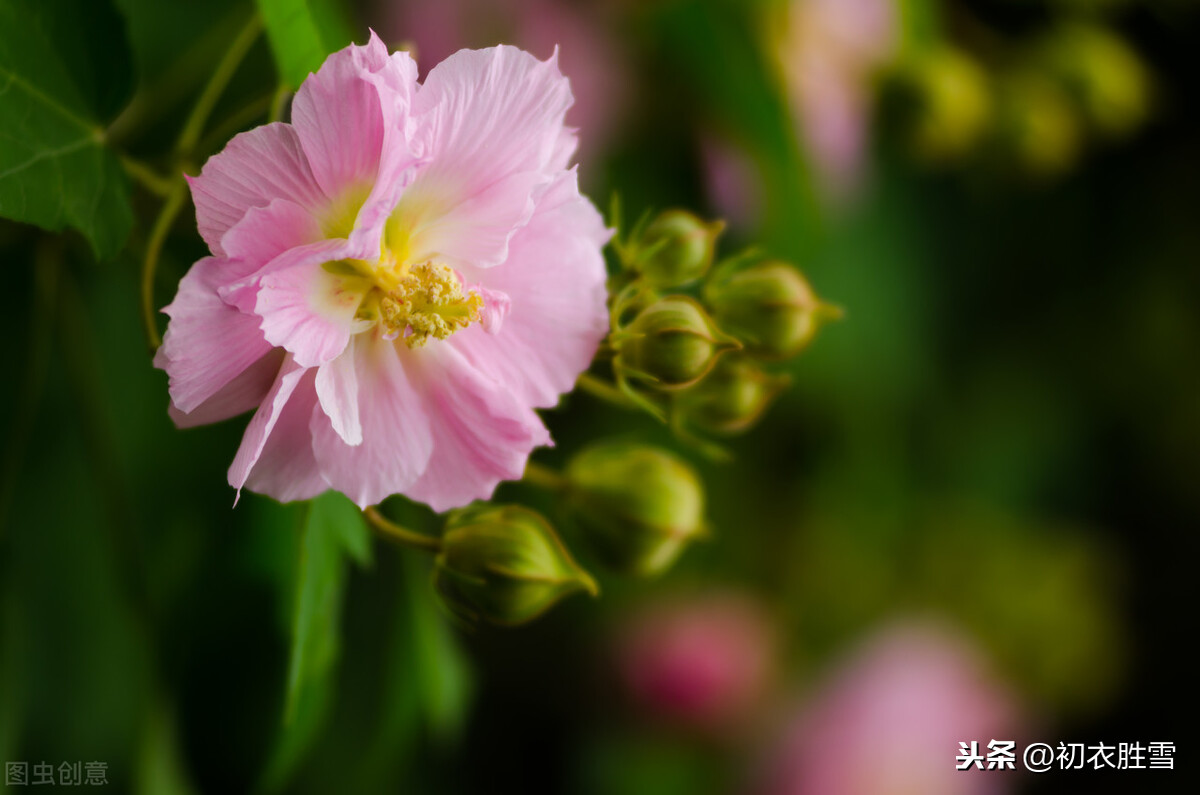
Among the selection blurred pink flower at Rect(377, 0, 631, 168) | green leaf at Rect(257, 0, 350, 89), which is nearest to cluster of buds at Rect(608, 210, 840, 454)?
green leaf at Rect(257, 0, 350, 89)

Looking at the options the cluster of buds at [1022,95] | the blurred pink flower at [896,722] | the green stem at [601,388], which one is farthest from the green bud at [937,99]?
the green stem at [601,388]

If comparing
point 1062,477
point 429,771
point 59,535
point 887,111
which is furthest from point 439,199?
point 1062,477

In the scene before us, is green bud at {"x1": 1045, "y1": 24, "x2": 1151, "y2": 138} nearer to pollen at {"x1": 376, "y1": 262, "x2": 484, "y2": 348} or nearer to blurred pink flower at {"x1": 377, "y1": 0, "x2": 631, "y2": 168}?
blurred pink flower at {"x1": 377, "y1": 0, "x2": 631, "y2": 168}

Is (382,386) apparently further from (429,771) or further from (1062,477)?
(1062,477)

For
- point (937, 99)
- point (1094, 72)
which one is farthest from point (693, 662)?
point (1094, 72)

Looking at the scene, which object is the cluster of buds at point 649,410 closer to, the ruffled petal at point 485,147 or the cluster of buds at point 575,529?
the cluster of buds at point 575,529

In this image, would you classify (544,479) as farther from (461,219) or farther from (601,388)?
(461,219)
